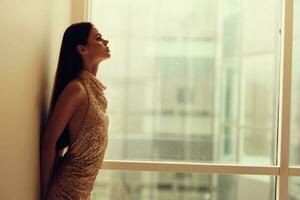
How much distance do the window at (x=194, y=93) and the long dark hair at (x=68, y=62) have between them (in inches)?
Result: 24.7

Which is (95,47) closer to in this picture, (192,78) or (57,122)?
(57,122)

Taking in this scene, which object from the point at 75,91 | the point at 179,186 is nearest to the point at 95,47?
the point at 75,91

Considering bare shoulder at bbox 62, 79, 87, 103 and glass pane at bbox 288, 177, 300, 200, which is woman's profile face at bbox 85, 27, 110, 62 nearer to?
bare shoulder at bbox 62, 79, 87, 103

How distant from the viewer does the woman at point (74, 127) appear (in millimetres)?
1607

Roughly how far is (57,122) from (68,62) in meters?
0.30

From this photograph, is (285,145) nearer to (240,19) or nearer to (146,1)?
(240,19)

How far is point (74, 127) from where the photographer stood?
1.66 metres

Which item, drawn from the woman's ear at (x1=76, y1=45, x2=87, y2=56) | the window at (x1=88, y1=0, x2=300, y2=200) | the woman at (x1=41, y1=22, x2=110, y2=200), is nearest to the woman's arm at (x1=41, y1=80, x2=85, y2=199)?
the woman at (x1=41, y1=22, x2=110, y2=200)

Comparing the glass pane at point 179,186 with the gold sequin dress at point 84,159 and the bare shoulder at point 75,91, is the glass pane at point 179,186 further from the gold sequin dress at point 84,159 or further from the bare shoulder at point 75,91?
the bare shoulder at point 75,91

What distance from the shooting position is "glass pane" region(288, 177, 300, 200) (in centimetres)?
235

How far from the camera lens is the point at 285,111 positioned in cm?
229

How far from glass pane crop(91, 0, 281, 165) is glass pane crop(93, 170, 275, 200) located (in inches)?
4.3

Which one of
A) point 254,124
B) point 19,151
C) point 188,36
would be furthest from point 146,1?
point 19,151

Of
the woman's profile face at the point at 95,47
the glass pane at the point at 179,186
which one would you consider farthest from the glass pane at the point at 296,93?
the woman's profile face at the point at 95,47
